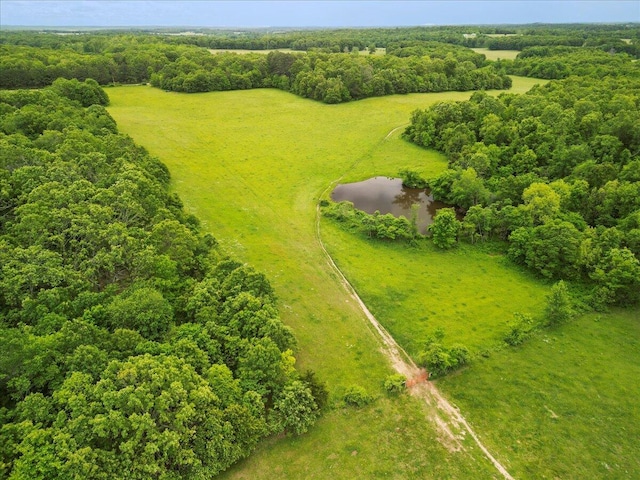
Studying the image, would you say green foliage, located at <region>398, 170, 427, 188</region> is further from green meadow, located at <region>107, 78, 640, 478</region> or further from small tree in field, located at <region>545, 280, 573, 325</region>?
small tree in field, located at <region>545, 280, 573, 325</region>

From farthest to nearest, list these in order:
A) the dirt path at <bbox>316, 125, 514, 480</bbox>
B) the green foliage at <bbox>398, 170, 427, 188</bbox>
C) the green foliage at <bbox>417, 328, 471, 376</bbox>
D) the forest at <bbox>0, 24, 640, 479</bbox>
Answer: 1. the green foliage at <bbox>398, 170, 427, 188</bbox>
2. the green foliage at <bbox>417, 328, 471, 376</bbox>
3. the dirt path at <bbox>316, 125, 514, 480</bbox>
4. the forest at <bbox>0, 24, 640, 479</bbox>

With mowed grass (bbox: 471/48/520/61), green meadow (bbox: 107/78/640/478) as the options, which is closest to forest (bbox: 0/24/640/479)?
green meadow (bbox: 107/78/640/478)

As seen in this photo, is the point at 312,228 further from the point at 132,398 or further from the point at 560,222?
the point at 132,398

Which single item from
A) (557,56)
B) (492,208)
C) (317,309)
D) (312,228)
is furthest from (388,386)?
(557,56)

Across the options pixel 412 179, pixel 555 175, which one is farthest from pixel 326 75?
pixel 555 175

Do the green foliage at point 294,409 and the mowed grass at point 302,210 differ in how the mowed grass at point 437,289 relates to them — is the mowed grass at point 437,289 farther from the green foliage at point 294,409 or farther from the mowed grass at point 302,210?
the green foliage at point 294,409

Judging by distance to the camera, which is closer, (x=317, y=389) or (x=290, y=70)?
(x=317, y=389)

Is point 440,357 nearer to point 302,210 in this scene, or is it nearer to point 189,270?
point 189,270
